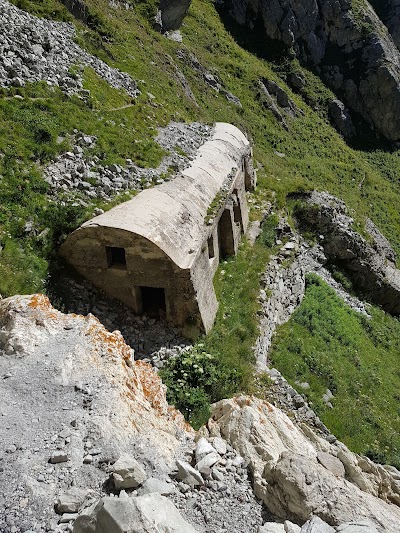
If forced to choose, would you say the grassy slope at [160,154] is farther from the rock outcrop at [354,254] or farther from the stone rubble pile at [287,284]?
the rock outcrop at [354,254]

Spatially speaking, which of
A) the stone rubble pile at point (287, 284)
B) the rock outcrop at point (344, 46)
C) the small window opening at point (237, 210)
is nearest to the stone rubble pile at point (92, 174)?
the small window opening at point (237, 210)

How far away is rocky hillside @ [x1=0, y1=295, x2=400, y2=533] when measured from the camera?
4.82 m

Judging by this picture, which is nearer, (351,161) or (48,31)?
(48,31)

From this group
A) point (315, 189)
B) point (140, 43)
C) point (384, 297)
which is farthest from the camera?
point (140, 43)

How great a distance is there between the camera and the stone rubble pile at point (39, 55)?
17188 millimetres

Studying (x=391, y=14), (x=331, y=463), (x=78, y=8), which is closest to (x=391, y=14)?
(x=391, y=14)

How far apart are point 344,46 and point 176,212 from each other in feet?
217

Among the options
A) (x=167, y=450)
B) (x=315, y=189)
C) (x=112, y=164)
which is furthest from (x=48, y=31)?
(x=167, y=450)

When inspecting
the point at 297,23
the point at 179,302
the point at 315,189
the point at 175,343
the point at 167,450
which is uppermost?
the point at 297,23

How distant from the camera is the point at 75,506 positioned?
486cm

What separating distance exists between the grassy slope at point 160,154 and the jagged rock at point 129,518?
17.4ft

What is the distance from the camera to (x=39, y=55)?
19.1 meters

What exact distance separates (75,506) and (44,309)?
4261mm

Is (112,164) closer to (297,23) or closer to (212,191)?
(212,191)
